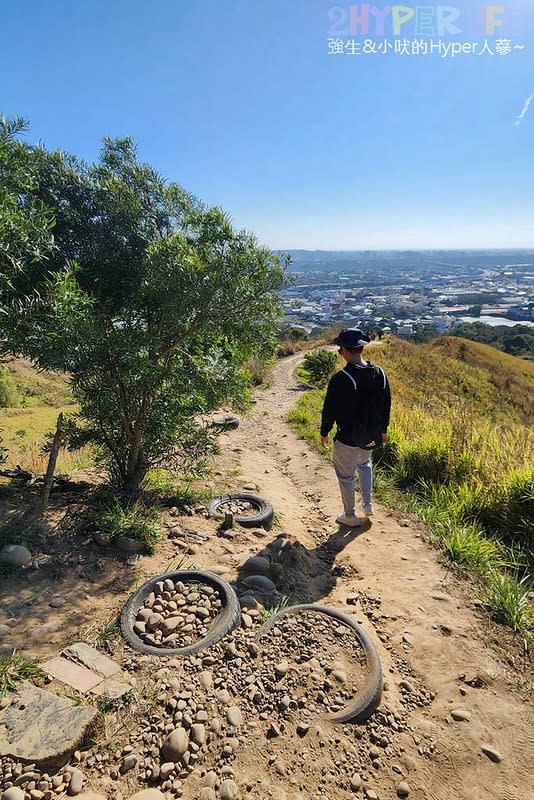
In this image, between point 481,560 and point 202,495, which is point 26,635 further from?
point 481,560

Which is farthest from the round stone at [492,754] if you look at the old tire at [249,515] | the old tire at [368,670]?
the old tire at [249,515]

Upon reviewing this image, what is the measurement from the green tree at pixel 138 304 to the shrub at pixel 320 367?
460 inches

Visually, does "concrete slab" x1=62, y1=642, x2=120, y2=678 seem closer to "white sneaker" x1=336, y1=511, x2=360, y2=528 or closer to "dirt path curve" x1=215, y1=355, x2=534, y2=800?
"dirt path curve" x1=215, y1=355, x2=534, y2=800

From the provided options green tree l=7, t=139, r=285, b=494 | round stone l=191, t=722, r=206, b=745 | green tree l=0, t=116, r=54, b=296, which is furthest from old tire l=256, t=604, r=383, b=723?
green tree l=0, t=116, r=54, b=296

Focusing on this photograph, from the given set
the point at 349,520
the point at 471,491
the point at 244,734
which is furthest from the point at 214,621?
the point at 471,491

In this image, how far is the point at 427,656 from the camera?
2988 millimetres

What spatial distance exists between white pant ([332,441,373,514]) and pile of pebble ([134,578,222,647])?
1.90 m

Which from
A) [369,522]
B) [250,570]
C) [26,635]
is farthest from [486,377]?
[26,635]

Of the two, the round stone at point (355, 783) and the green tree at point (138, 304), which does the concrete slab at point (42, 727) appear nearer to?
the round stone at point (355, 783)

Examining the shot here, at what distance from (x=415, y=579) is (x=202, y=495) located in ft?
8.77

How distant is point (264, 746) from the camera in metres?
2.24

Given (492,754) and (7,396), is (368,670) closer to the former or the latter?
(492,754)

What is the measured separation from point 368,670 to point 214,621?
1.10 m

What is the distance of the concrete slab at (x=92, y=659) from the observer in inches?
102
